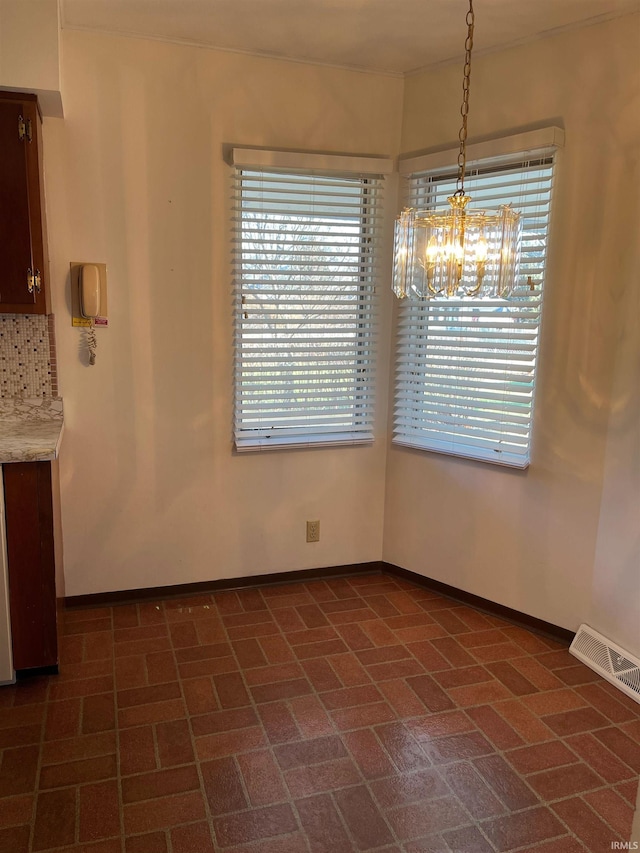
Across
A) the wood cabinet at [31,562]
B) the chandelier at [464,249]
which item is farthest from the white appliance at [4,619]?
the chandelier at [464,249]

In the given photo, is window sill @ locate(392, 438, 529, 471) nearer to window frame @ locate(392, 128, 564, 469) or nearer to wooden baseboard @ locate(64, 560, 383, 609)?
window frame @ locate(392, 128, 564, 469)

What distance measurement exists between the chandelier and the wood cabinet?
1572mm

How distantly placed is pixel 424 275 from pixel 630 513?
4.65 feet

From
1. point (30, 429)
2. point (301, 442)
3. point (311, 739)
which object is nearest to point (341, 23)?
point (301, 442)

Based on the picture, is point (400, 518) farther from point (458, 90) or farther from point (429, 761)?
point (458, 90)

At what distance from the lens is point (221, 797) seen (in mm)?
2055

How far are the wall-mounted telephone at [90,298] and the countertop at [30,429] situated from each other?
0.30 meters

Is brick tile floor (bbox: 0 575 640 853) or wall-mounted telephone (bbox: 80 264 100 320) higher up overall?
wall-mounted telephone (bbox: 80 264 100 320)

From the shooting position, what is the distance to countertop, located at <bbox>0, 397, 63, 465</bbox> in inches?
95.0

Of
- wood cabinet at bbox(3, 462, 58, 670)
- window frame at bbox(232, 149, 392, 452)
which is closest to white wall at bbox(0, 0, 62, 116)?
window frame at bbox(232, 149, 392, 452)

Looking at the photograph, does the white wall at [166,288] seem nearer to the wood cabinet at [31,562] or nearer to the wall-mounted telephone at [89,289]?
the wall-mounted telephone at [89,289]

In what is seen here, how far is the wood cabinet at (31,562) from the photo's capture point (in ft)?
8.06

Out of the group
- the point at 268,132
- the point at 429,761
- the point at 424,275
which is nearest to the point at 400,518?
the point at 429,761

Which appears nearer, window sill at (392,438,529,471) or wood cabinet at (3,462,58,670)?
wood cabinet at (3,462,58,670)
